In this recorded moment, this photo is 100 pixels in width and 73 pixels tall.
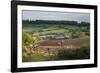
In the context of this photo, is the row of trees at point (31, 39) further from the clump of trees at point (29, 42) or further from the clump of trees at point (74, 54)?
the clump of trees at point (74, 54)

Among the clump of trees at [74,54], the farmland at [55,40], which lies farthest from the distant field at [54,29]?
the clump of trees at [74,54]

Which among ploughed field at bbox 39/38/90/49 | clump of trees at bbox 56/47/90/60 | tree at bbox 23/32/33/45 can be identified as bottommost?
clump of trees at bbox 56/47/90/60

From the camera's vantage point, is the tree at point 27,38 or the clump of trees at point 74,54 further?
the clump of trees at point 74,54

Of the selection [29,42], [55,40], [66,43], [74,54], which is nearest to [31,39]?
[29,42]

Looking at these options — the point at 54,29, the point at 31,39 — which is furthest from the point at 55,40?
the point at 31,39

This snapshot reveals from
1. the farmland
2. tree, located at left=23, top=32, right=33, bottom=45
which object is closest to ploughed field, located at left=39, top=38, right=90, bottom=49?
the farmland

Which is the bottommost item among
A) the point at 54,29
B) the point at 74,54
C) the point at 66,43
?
the point at 74,54

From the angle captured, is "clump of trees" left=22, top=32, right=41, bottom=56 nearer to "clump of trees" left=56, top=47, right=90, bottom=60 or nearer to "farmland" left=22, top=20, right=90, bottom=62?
"farmland" left=22, top=20, right=90, bottom=62

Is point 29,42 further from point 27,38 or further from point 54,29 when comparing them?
point 54,29

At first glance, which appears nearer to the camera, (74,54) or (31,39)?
(31,39)

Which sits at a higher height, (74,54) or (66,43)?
(66,43)
